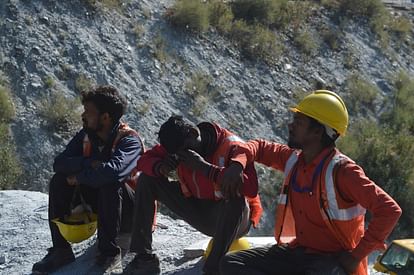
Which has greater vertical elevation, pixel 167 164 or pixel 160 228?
pixel 167 164

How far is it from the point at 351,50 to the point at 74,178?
14.9 m

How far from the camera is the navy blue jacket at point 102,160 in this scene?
19.5 ft

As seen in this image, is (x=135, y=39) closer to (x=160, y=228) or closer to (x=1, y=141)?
(x=1, y=141)

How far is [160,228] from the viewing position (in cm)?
733

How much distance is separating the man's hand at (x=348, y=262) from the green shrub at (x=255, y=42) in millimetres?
13725

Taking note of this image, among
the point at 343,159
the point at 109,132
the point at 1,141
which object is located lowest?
the point at 1,141

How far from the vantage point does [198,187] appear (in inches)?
227

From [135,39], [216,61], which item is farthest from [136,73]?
[216,61]

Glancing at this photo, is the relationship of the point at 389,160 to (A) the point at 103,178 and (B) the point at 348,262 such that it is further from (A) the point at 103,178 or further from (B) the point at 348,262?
(B) the point at 348,262

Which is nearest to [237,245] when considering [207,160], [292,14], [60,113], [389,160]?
[207,160]

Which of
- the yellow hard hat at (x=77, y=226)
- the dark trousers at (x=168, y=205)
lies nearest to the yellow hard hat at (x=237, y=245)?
the dark trousers at (x=168, y=205)

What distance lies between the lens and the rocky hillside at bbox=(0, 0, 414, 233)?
14.3m

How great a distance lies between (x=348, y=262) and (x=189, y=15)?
13.8m

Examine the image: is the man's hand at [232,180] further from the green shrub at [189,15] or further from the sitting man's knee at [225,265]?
the green shrub at [189,15]
